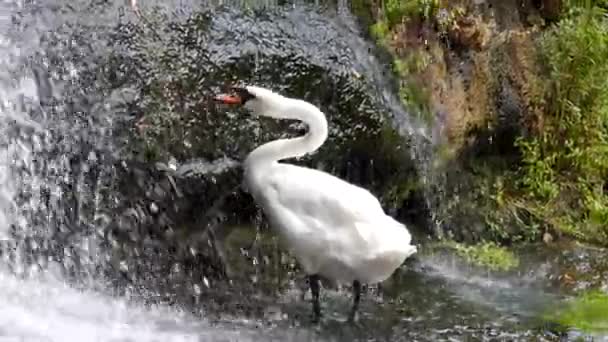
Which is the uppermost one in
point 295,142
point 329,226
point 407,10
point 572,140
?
point 407,10

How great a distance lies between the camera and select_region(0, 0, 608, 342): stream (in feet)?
19.2

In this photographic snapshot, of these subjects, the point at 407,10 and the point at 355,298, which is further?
the point at 407,10

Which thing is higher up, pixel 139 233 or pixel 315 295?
pixel 139 233

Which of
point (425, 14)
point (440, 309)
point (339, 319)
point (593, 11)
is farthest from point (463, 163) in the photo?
point (339, 319)

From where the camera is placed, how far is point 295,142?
6.13 m

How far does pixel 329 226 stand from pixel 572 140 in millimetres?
3613

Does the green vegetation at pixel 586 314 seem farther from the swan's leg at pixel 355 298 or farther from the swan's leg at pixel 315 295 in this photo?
the swan's leg at pixel 315 295

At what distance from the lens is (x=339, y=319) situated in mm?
5930

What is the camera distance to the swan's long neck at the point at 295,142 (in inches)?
240

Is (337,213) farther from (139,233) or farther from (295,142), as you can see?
(139,233)

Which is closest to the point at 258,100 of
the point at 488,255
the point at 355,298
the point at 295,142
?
Answer: the point at 295,142

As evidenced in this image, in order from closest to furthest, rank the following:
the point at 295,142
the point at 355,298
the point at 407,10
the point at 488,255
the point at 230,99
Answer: the point at 355,298
the point at 295,142
the point at 230,99
the point at 488,255
the point at 407,10

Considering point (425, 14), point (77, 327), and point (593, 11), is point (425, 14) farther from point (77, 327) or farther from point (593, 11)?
point (77, 327)

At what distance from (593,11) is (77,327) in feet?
17.0
